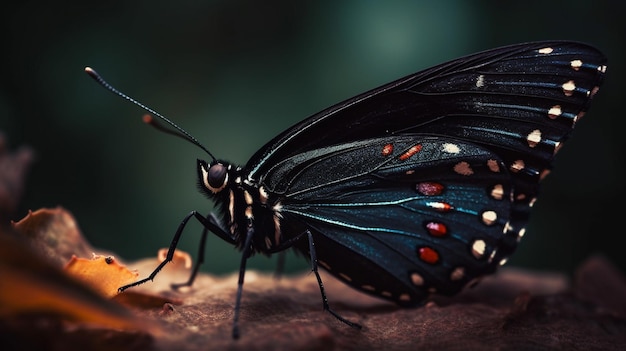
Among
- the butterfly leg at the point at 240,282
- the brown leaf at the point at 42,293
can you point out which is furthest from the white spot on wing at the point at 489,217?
the brown leaf at the point at 42,293

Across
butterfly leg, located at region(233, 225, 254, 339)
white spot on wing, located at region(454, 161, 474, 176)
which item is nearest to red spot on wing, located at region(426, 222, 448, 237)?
white spot on wing, located at region(454, 161, 474, 176)

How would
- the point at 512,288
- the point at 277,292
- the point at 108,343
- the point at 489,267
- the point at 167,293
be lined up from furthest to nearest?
1. the point at 512,288
2. the point at 489,267
3. the point at 277,292
4. the point at 167,293
5. the point at 108,343

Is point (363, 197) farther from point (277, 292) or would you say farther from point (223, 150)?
point (223, 150)

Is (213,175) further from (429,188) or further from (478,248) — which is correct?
(478,248)

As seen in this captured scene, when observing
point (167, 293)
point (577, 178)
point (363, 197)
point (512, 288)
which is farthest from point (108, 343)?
point (577, 178)

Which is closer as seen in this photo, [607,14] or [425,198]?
[425,198]

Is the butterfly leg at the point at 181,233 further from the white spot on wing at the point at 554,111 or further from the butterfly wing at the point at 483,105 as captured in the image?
the white spot on wing at the point at 554,111

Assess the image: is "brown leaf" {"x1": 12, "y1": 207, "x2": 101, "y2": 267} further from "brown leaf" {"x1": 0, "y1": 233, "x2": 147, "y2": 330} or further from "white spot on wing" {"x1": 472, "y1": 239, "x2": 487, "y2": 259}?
"white spot on wing" {"x1": 472, "y1": 239, "x2": 487, "y2": 259}
